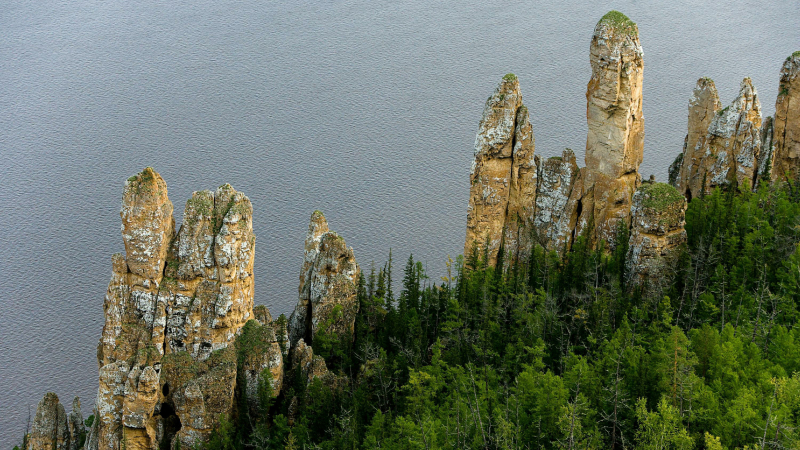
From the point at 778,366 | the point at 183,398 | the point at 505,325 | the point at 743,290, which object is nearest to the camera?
the point at 778,366

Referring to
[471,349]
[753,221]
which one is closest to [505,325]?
[471,349]

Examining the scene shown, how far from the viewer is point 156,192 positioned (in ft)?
276

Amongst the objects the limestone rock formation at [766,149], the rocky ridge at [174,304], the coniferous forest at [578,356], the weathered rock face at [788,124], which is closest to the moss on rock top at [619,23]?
the coniferous forest at [578,356]

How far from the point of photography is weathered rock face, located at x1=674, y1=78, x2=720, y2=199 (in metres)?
113

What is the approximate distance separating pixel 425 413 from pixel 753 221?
37039 mm

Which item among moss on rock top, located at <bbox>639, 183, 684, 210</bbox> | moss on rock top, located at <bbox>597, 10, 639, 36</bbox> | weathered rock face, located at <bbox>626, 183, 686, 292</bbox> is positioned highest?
moss on rock top, located at <bbox>597, 10, 639, 36</bbox>

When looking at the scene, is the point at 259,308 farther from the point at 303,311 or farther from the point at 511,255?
the point at 511,255

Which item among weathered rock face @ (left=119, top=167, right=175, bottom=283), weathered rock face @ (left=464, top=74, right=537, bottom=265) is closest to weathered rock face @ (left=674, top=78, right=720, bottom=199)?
weathered rock face @ (left=464, top=74, right=537, bottom=265)

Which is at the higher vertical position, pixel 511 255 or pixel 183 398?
pixel 511 255

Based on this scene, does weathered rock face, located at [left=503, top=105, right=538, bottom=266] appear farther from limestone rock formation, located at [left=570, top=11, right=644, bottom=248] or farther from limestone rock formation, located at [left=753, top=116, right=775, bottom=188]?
limestone rock formation, located at [left=753, top=116, right=775, bottom=188]

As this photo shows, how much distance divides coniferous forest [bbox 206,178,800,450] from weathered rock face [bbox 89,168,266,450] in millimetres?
2507

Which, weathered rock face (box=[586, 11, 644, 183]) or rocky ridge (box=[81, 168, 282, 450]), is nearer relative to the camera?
rocky ridge (box=[81, 168, 282, 450])

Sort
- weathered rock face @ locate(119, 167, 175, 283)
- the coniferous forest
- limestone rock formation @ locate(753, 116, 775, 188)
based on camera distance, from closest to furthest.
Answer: the coniferous forest < weathered rock face @ locate(119, 167, 175, 283) < limestone rock formation @ locate(753, 116, 775, 188)

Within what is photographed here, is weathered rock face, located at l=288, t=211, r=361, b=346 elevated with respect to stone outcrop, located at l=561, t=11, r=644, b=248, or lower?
lower
